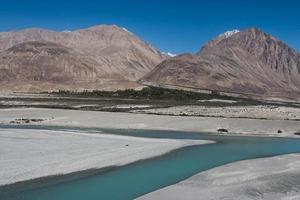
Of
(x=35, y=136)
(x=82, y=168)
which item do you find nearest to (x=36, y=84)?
(x=35, y=136)

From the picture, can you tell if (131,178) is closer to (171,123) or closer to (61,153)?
(61,153)

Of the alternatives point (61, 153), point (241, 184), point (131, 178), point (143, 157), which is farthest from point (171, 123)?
point (241, 184)

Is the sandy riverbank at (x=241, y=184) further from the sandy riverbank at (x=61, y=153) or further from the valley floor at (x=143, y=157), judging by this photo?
the sandy riverbank at (x=61, y=153)

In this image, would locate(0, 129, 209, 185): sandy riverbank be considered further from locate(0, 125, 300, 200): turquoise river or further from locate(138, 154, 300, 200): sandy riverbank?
locate(138, 154, 300, 200): sandy riverbank

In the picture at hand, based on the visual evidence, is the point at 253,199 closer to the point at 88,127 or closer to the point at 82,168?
the point at 82,168

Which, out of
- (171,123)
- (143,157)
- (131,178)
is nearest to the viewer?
(131,178)

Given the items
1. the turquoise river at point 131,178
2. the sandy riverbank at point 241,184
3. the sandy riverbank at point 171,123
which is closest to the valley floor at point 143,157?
the sandy riverbank at point 241,184

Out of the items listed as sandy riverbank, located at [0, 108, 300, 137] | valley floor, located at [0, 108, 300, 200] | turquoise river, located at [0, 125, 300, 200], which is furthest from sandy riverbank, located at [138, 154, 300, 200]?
sandy riverbank, located at [0, 108, 300, 137]
